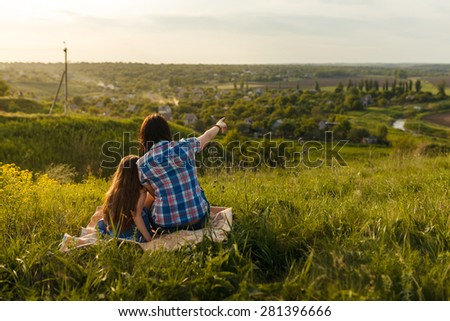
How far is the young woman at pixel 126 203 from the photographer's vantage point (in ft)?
11.6

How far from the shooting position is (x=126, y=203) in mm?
3566

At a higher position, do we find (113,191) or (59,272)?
(113,191)

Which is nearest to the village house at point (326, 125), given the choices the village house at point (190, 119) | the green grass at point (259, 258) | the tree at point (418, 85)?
the village house at point (190, 119)

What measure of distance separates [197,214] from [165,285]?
1158mm

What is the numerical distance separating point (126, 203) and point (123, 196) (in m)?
0.07

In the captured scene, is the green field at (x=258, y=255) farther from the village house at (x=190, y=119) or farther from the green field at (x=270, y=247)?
the village house at (x=190, y=119)

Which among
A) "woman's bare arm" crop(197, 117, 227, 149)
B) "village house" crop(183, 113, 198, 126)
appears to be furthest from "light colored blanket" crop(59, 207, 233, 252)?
"village house" crop(183, 113, 198, 126)

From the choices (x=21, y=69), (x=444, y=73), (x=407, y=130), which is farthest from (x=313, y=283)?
(x=444, y=73)

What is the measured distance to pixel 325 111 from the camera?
7019cm

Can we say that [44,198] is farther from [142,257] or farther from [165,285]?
[165,285]

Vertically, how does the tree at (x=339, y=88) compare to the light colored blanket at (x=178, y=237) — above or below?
above

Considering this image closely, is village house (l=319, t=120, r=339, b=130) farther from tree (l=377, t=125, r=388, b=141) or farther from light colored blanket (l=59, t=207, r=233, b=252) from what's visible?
light colored blanket (l=59, t=207, r=233, b=252)

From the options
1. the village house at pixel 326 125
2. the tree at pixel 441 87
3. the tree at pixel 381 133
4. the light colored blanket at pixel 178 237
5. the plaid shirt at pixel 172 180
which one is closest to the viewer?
the light colored blanket at pixel 178 237

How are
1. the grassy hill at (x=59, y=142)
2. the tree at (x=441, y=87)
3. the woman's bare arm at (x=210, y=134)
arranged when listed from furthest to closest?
1. the tree at (x=441, y=87)
2. the grassy hill at (x=59, y=142)
3. the woman's bare arm at (x=210, y=134)
